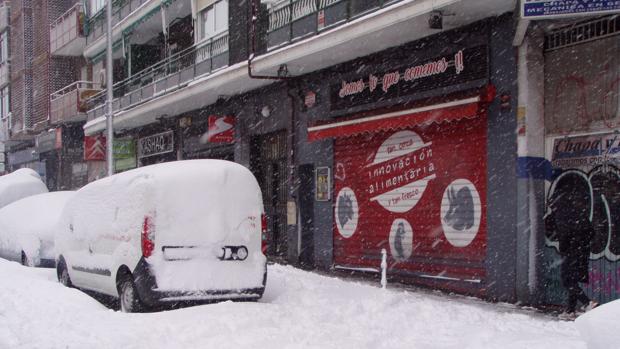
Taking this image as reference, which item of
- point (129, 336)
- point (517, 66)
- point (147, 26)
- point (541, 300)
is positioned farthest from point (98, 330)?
point (147, 26)

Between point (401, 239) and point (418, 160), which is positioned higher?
point (418, 160)

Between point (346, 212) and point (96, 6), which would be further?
point (96, 6)

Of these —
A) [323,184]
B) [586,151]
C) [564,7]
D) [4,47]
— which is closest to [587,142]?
[586,151]

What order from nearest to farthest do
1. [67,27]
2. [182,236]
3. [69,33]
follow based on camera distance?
[182,236] < [69,33] < [67,27]

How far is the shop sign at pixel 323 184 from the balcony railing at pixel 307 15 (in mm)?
2850

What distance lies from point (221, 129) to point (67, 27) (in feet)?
54.2

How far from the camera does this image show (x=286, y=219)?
17.0 meters

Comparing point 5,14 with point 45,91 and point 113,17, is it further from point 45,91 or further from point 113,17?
point 113,17

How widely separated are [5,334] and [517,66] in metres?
7.56

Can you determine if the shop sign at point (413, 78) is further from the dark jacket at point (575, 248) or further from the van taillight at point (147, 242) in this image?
the van taillight at point (147, 242)

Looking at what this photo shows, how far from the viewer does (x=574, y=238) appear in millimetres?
9125

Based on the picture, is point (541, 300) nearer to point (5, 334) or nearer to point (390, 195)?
A: point (390, 195)

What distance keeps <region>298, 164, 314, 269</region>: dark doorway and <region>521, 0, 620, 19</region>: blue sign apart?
7.85 m

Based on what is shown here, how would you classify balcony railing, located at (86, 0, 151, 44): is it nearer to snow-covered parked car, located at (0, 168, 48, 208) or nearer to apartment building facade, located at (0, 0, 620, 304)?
apartment building facade, located at (0, 0, 620, 304)
